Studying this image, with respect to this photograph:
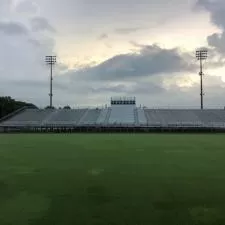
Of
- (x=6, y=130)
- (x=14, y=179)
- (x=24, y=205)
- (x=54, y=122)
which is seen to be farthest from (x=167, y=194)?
(x=54, y=122)

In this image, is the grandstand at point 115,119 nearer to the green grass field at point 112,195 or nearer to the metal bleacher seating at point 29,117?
the metal bleacher seating at point 29,117

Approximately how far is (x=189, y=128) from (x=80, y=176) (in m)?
43.7

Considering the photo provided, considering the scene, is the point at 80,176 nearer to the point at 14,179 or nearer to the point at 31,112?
the point at 14,179

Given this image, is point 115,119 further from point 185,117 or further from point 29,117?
point 29,117

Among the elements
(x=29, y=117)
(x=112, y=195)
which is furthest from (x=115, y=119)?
(x=112, y=195)

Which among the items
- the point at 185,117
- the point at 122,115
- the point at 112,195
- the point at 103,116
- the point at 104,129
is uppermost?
the point at 122,115

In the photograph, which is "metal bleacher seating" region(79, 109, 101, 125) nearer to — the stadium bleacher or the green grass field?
the stadium bleacher

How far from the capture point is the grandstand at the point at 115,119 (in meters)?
55.3

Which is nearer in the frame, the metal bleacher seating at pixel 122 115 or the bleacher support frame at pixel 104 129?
the bleacher support frame at pixel 104 129

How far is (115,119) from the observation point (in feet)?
209

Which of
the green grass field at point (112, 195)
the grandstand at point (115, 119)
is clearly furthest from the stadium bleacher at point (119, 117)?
the green grass field at point (112, 195)

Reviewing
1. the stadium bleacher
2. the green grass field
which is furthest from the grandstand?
the green grass field

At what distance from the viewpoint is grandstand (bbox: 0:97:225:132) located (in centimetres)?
5528

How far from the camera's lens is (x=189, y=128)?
53406 mm
